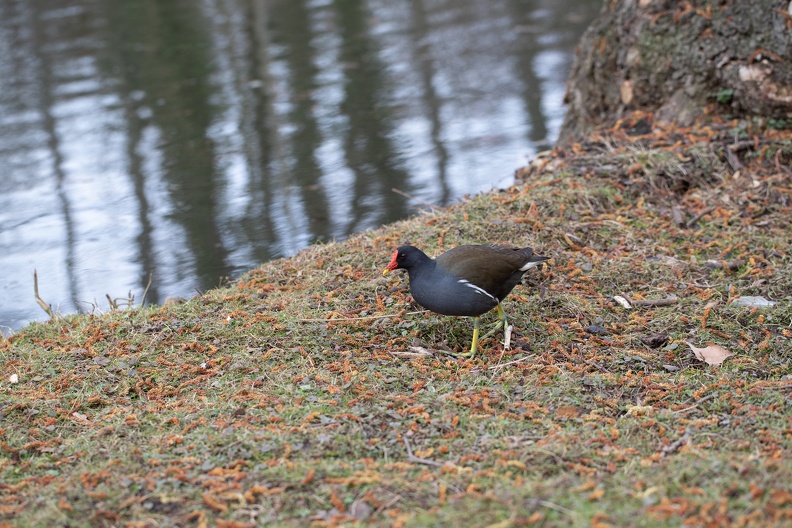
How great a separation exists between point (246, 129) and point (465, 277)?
238 inches

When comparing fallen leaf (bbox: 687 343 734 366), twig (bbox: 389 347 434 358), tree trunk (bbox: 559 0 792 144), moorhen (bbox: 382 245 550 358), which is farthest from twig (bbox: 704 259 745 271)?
twig (bbox: 389 347 434 358)

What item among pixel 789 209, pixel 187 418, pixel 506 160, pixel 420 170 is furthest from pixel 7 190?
pixel 789 209

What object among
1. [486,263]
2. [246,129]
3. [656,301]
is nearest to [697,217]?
[656,301]

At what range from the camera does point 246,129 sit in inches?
396

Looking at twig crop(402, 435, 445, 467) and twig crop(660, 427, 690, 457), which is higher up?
twig crop(402, 435, 445, 467)

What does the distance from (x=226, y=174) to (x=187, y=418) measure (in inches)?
204

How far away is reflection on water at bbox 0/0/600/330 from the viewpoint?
7.48m

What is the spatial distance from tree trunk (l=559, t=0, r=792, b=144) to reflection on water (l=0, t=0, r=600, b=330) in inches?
47.2

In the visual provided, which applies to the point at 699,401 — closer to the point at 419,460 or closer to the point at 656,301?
the point at 656,301

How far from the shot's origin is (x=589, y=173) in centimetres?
675

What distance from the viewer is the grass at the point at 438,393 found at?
3244 millimetres

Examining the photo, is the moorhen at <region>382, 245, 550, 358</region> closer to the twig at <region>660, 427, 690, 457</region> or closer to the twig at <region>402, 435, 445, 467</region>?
the twig at <region>402, 435, 445, 467</region>

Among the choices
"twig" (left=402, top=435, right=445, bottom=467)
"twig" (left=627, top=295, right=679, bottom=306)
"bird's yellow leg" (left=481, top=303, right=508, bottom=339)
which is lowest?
"twig" (left=627, top=295, right=679, bottom=306)

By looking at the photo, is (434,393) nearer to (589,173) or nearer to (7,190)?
(589,173)
